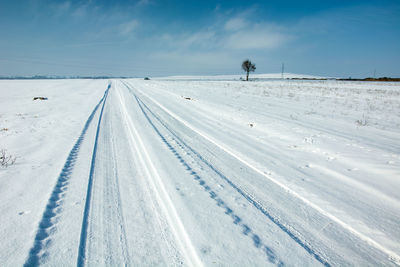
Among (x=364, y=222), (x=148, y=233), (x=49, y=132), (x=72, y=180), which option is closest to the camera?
(x=148, y=233)

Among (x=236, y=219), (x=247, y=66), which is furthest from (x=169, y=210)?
(x=247, y=66)

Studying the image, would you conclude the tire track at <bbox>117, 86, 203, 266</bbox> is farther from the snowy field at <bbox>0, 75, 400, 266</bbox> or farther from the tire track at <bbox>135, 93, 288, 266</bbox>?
the tire track at <bbox>135, 93, 288, 266</bbox>

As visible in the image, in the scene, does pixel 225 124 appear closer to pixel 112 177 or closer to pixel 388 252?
pixel 112 177

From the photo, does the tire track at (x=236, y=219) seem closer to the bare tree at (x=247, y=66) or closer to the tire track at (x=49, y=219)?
the tire track at (x=49, y=219)

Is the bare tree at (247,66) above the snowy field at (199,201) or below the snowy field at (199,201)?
above

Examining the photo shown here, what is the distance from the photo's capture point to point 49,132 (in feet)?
23.7

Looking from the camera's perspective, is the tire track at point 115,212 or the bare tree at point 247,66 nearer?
the tire track at point 115,212

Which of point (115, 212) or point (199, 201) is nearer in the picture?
point (115, 212)

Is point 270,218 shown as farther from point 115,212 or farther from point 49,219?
point 49,219

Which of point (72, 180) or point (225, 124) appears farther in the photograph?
point (225, 124)

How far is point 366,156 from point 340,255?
12.1 feet

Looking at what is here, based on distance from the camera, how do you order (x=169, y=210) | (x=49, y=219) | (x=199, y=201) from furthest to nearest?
(x=199, y=201) < (x=169, y=210) < (x=49, y=219)

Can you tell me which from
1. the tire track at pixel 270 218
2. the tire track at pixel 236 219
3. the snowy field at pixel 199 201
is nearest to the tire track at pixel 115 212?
the snowy field at pixel 199 201

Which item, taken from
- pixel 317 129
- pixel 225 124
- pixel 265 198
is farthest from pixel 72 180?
pixel 317 129
